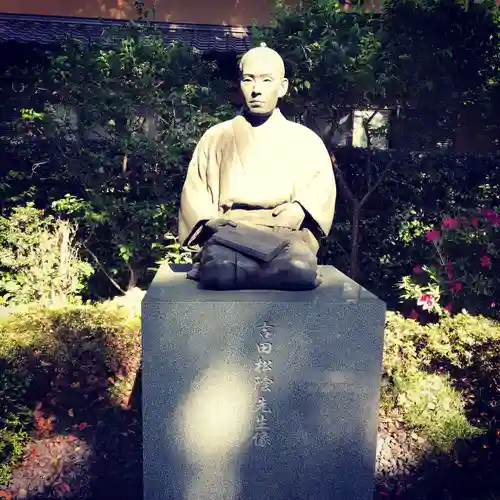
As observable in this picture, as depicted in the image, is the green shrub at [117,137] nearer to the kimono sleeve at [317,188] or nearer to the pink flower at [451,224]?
the pink flower at [451,224]

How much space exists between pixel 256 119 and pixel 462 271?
9.50 ft

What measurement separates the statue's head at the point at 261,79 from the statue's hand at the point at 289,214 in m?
0.54

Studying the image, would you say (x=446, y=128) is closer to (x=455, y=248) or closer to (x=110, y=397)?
(x=455, y=248)

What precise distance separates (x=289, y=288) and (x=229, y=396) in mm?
618

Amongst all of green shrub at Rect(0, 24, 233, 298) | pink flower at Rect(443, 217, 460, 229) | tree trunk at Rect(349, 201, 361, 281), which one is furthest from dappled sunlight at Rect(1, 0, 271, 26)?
pink flower at Rect(443, 217, 460, 229)

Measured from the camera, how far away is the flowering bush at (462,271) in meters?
4.96

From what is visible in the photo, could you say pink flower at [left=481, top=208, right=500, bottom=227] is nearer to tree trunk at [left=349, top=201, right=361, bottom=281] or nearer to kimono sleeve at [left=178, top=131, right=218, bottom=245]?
tree trunk at [left=349, top=201, right=361, bottom=281]

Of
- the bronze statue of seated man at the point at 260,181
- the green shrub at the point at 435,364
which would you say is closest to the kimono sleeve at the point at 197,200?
the bronze statue of seated man at the point at 260,181

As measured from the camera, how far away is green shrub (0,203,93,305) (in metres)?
5.70

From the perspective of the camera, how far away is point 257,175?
3.04 meters

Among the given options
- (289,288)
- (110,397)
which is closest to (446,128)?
(289,288)

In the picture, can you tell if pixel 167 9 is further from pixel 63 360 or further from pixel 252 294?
pixel 252 294

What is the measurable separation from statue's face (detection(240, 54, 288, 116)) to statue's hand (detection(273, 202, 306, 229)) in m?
0.54

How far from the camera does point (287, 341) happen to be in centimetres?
262
